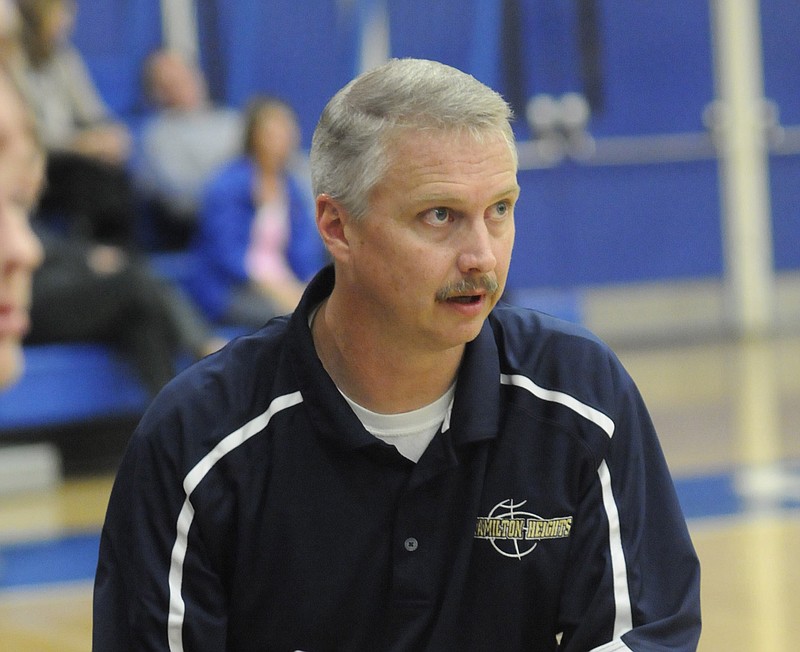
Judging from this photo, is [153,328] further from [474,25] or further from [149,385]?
[474,25]

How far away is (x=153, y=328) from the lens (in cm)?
602

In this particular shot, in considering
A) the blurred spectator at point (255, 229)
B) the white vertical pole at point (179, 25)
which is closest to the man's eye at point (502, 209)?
the blurred spectator at point (255, 229)

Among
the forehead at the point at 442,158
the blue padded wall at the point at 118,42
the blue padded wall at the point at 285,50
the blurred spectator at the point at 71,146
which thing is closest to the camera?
the forehead at the point at 442,158

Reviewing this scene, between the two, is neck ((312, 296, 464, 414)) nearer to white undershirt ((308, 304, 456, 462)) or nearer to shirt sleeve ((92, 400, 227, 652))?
white undershirt ((308, 304, 456, 462))

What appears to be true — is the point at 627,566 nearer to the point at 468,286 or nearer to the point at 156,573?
the point at 468,286

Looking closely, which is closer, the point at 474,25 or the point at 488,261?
the point at 488,261

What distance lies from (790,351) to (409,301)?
22.5 ft

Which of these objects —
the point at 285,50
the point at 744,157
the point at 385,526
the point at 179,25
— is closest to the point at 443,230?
the point at 385,526

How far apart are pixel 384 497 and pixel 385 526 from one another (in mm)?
40

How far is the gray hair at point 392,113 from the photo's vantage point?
1.85 m

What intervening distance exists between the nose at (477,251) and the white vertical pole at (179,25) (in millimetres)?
6580

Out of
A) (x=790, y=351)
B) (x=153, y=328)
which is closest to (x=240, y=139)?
(x=153, y=328)

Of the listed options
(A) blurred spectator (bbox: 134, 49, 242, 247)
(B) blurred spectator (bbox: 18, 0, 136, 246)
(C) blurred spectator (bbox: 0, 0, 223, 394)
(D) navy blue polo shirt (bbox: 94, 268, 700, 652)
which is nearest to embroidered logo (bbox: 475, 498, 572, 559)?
(D) navy blue polo shirt (bbox: 94, 268, 700, 652)

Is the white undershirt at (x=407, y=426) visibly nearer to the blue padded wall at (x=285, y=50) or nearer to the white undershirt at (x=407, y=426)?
the white undershirt at (x=407, y=426)
